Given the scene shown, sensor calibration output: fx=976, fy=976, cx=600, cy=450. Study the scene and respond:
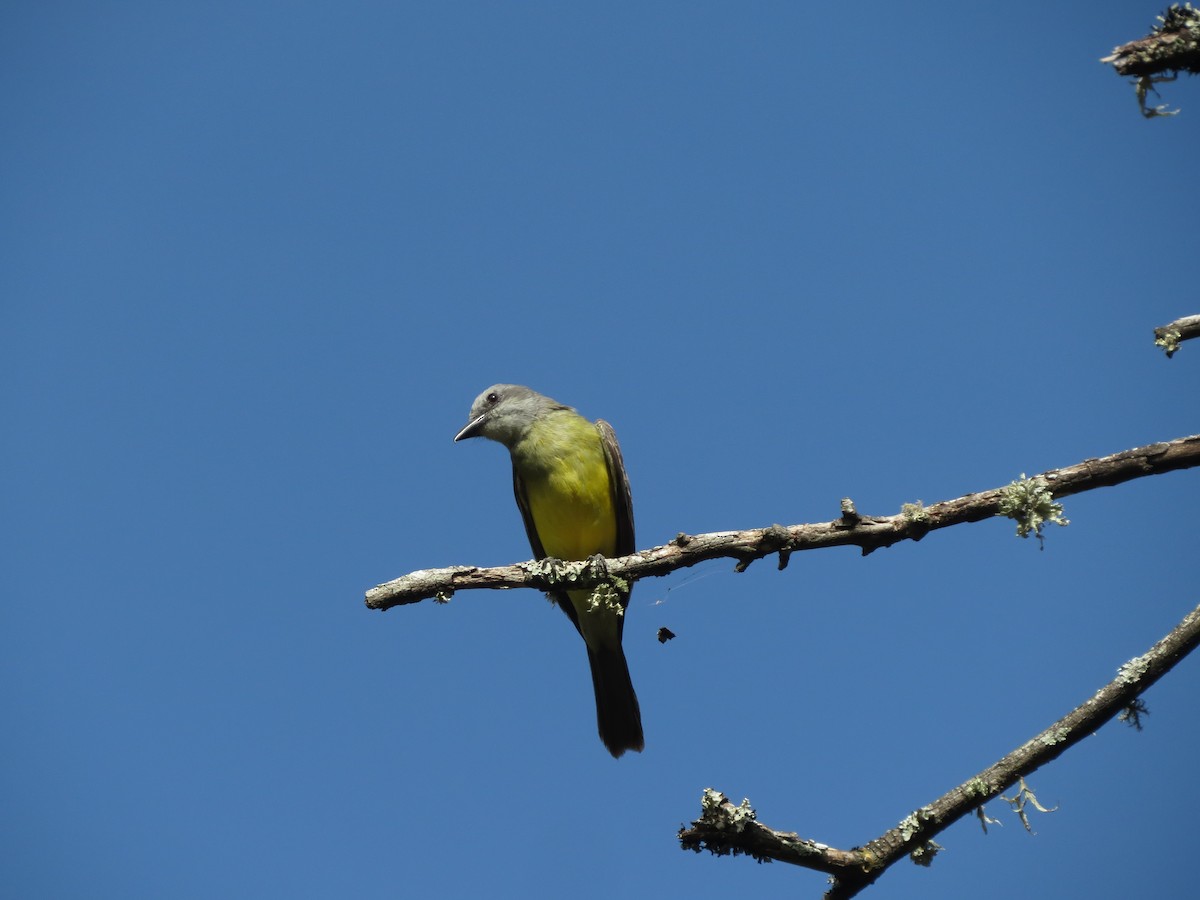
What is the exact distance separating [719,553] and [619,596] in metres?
1.41

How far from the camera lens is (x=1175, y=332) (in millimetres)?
4367

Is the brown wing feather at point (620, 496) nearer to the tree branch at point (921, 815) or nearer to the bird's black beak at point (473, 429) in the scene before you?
the bird's black beak at point (473, 429)

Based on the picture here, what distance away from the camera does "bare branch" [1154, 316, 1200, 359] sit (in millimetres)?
4363

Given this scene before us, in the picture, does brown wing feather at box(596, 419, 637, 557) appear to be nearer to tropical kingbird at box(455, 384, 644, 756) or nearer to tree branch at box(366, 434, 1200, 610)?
tropical kingbird at box(455, 384, 644, 756)

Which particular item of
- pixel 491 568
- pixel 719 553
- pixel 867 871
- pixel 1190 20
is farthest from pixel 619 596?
pixel 1190 20

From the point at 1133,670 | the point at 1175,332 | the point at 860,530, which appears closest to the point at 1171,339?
the point at 1175,332

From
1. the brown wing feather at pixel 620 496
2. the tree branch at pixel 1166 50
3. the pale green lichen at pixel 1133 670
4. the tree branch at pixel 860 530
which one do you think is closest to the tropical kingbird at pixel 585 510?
the brown wing feather at pixel 620 496

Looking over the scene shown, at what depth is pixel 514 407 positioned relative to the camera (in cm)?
920

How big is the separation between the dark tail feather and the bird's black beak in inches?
91.1

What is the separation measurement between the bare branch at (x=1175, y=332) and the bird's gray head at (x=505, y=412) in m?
5.60

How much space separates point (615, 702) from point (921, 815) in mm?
4872

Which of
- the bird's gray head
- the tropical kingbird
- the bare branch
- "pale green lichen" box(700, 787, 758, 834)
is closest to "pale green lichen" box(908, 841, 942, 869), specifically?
"pale green lichen" box(700, 787, 758, 834)

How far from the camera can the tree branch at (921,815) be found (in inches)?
158

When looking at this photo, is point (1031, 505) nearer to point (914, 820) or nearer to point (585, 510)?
point (914, 820)
